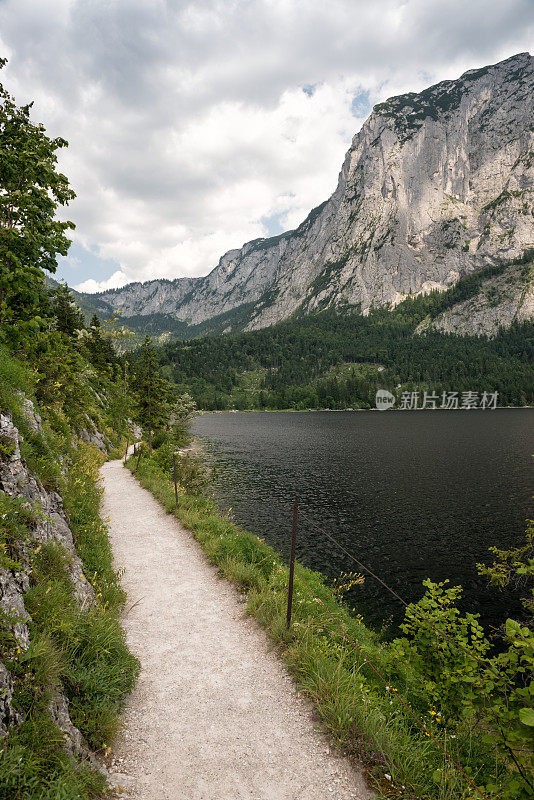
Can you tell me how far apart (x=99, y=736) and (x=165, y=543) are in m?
8.77

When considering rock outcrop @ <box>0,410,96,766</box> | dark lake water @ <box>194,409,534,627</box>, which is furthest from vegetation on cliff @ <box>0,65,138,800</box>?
dark lake water @ <box>194,409,534,627</box>

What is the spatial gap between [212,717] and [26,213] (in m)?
11.2

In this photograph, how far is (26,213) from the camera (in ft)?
27.5

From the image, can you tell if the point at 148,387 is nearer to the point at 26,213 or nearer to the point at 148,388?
the point at 148,388

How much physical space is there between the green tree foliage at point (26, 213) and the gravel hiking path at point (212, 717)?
25.2 feet

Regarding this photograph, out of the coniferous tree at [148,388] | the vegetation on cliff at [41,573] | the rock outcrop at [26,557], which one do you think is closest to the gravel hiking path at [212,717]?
the vegetation on cliff at [41,573]

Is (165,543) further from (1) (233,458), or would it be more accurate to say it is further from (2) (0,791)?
(1) (233,458)

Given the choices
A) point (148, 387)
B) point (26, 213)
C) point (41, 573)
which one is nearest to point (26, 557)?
point (41, 573)

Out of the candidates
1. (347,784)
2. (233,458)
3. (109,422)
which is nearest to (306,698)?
(347,784)

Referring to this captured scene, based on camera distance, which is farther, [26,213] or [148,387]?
[148,387]

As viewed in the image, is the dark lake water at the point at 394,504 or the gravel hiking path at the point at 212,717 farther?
the dark lake water at the point at 394,504

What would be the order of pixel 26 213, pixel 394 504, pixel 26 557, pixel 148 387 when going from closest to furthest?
1. pixel 26 557
2. pixel 26 213
3. pixel 148 387
4. pixel 394 504

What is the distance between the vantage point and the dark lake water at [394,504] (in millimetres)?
20736

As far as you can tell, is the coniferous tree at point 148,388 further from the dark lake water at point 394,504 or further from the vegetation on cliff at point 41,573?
the vegetation on cliff at point 41,573
